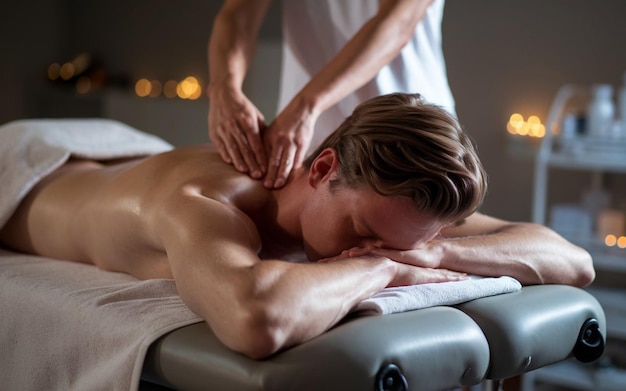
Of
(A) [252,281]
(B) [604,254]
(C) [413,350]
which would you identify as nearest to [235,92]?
(A) [252,281]

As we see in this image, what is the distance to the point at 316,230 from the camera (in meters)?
1.47

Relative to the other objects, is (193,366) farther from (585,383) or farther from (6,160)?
(585,383)

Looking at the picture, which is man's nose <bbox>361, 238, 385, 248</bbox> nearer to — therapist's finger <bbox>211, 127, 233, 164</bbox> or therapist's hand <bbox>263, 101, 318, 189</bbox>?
therapist's hand <bbox>263, 101, 318, 189</bbox>

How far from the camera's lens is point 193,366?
1139 millimetres

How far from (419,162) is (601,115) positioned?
1934 mm

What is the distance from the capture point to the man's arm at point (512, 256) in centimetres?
147

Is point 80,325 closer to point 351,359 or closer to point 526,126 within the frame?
point 351,359

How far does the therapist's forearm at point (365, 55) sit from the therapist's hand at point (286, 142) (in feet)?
0.11

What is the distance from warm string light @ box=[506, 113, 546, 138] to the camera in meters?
3.35

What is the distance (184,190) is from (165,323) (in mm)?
329

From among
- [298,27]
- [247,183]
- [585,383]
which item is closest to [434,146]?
[247,183]

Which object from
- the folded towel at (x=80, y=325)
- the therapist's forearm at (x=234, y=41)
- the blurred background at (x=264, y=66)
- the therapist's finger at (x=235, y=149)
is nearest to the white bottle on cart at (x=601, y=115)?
the blurred background at (x=264, y=66)

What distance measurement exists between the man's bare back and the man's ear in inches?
5.5

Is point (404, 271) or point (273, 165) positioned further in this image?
point (273, 165)
